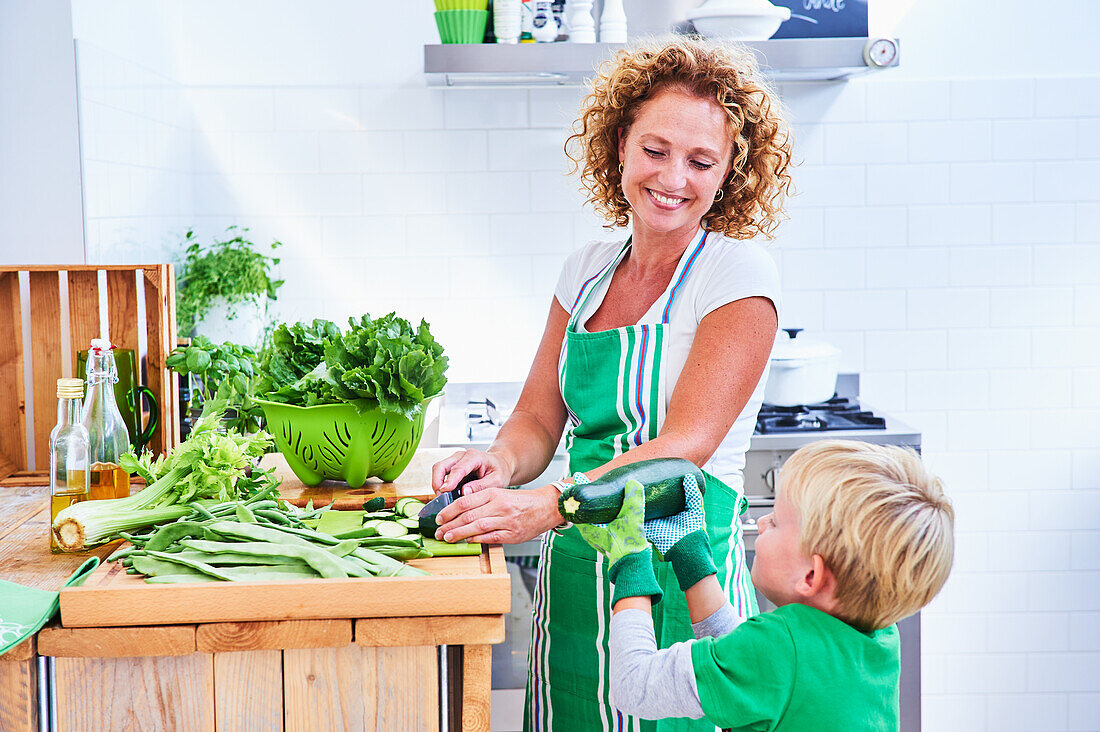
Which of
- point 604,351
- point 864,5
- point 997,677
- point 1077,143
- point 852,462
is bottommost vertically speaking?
point 997,677

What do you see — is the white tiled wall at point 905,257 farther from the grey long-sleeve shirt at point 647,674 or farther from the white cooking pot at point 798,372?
the grey long-sleeve shirt at point 647,674

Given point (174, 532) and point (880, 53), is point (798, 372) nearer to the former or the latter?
point (880, 53)

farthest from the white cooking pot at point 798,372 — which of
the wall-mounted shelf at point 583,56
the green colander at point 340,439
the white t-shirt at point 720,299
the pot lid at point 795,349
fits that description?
the green colander at point 340,439

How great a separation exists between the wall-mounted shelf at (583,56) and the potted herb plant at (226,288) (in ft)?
2.72

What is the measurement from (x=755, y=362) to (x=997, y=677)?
7.76 feet

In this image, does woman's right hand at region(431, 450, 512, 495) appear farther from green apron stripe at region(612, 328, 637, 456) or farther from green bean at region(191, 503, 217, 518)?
green bean at region(191, 503, 217, 518)

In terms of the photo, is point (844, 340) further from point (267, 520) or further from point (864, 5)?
point (267, 520)

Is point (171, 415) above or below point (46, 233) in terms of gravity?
below

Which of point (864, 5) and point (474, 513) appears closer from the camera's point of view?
point (474, 513)

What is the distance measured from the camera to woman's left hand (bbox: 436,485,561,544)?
4.39ft

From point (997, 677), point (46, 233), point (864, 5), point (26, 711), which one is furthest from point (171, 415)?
point (997, 677)

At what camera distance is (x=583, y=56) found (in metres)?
2.83

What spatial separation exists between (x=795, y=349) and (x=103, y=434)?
197 centimetres

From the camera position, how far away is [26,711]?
1150 mm
